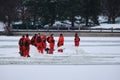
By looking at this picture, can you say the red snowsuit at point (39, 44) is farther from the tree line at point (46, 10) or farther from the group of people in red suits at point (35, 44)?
the tree line at point (46, 10)

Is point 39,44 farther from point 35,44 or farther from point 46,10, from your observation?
point 46,10

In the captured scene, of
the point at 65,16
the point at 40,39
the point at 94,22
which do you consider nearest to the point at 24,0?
the point at 65,16

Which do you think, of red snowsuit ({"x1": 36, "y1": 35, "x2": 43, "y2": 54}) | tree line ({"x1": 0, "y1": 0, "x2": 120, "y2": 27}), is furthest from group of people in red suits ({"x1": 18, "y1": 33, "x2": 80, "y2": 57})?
tree line ({"x1": 0, "y1": 0, "x2": 120, "y2": 27})

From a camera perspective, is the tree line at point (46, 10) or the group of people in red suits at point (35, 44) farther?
the tree line at point (46, 10)

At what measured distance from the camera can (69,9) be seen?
63844 mm

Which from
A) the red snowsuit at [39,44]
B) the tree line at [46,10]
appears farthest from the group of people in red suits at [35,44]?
the tree line at [46,10]

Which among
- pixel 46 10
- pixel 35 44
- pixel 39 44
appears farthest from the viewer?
pixel 46 10

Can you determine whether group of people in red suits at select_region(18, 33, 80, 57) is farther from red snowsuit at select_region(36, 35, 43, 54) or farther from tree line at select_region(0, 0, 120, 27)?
tree line at select_region(0, 0, 120, 27)

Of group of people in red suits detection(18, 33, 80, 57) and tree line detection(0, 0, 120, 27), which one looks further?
tree line detection(0, 0, 120, 27)

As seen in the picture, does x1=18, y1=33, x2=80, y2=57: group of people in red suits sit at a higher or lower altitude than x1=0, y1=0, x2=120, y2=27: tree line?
lower

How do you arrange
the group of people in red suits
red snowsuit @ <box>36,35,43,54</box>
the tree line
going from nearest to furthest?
the group of people in red suits, red snowsuit @ <box>36,35,43,54</box>, the tree line

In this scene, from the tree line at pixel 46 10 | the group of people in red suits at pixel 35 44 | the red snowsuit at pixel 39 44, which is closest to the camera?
the group of people in red suits at pixel 35 44

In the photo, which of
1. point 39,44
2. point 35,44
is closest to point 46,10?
point 35,44

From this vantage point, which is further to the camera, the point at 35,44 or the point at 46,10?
the point at 46,10
